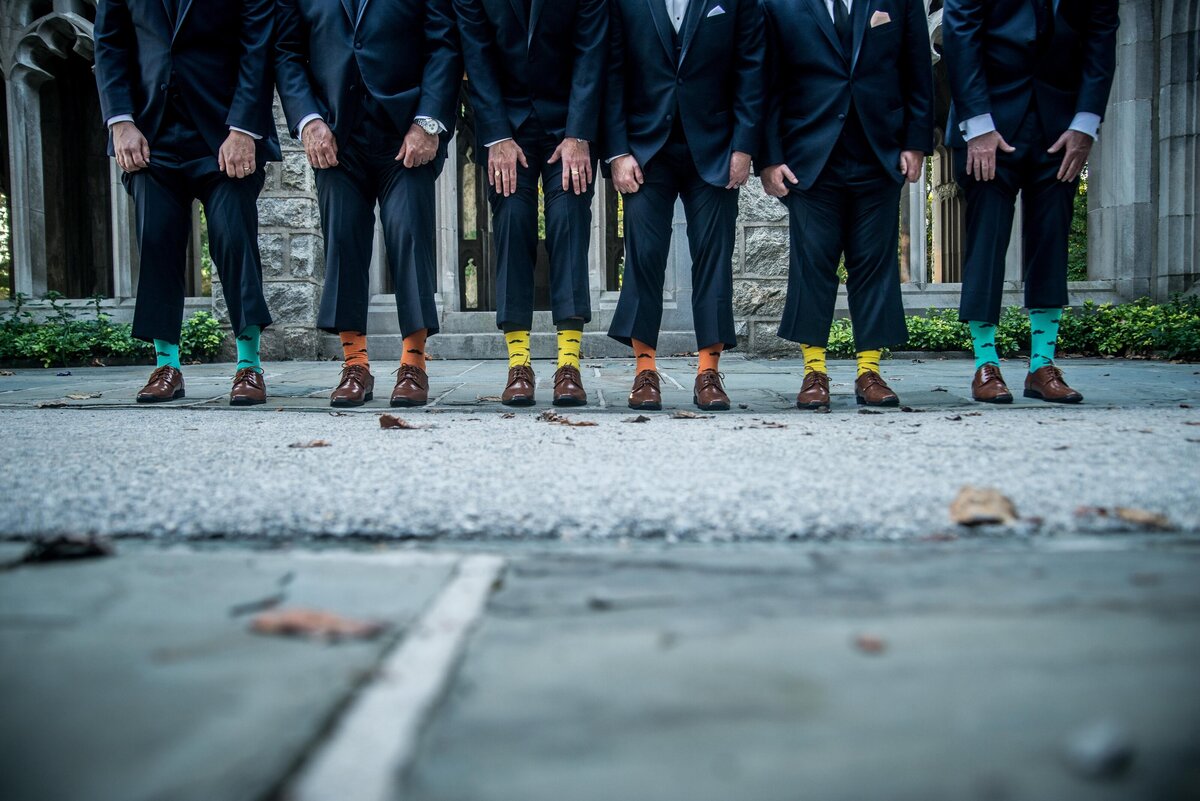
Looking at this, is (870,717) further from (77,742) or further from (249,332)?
(249,332)

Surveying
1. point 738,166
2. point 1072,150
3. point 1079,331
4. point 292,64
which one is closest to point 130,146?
point 292,64

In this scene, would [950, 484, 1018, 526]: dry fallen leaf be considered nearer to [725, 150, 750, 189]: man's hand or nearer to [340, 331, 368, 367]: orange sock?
[725, 150, 750, 189]: man's hand

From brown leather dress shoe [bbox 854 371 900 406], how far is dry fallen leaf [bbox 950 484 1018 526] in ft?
6.38

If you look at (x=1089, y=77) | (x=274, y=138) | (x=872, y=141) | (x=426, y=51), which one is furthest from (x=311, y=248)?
(x=1089, y=77)

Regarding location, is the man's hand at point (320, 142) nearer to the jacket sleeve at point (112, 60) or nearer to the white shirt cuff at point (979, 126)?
the jacket sleeve at point (112, 60)

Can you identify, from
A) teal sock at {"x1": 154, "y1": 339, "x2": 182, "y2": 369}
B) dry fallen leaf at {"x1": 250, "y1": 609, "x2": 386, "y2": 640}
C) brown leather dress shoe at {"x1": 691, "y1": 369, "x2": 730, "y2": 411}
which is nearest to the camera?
dry fallen leaf at {"x1": 250, "y1": 609, "x2": 386, "y2": 640}

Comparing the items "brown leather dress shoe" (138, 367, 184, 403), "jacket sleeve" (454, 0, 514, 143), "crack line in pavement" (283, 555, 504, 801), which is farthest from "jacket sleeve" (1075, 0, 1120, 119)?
"brown leather dress shoe" (138, 367, 184, 403)

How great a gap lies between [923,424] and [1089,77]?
1.90 meters

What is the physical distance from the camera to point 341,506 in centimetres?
151

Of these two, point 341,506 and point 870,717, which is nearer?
point 870,717

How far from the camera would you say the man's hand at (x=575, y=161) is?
3.45 meters

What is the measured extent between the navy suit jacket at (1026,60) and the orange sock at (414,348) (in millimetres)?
2449

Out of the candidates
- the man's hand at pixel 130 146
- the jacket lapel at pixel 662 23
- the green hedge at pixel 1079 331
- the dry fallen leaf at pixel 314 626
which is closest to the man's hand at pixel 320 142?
the man's hand at pixel 130 146

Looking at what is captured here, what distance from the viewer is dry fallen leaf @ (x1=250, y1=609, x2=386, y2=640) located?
35.3 inches
